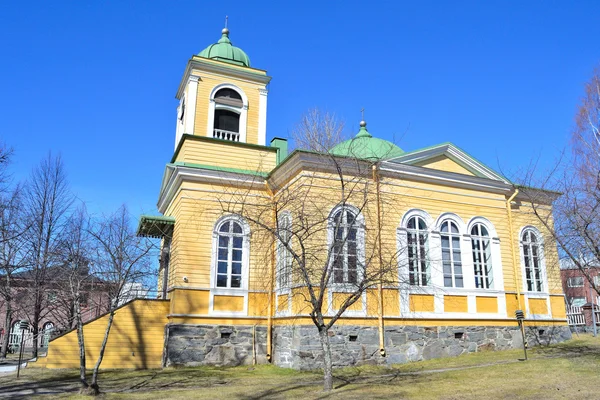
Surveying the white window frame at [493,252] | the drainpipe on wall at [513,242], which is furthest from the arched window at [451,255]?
the drainpipe on wall at [513,242]

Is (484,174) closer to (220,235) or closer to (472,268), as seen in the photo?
(472,268)

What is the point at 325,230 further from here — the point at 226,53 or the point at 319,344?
the point at 226,53

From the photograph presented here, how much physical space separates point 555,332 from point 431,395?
1053cm

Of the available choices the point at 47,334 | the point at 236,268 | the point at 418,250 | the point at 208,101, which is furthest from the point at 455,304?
the point at 47,334

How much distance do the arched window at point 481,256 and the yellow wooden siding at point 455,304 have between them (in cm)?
111

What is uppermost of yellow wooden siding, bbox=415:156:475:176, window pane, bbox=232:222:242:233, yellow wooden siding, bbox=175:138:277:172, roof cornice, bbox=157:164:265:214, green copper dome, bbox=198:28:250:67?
green copper dome, bbox=198:28:250:67

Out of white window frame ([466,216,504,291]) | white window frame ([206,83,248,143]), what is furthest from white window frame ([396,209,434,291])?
white window frame ([206,83,248,143])

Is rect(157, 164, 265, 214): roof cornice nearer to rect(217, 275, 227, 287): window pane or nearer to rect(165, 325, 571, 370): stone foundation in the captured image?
rect(217, 275, 227, 287): window pane

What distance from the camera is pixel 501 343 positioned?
1673cm

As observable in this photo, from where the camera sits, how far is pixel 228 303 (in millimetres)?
16250

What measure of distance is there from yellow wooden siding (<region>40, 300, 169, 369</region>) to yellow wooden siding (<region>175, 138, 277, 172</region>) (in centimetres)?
528

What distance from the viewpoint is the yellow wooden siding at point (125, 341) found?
15422mm

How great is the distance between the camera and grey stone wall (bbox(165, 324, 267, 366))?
15.4 meters

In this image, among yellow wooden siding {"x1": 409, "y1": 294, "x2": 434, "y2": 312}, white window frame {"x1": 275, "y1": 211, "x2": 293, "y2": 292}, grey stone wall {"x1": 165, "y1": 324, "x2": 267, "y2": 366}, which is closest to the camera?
white window frame {"x1": 275, "y1": 211, "x2": 293, "y2": 292}
